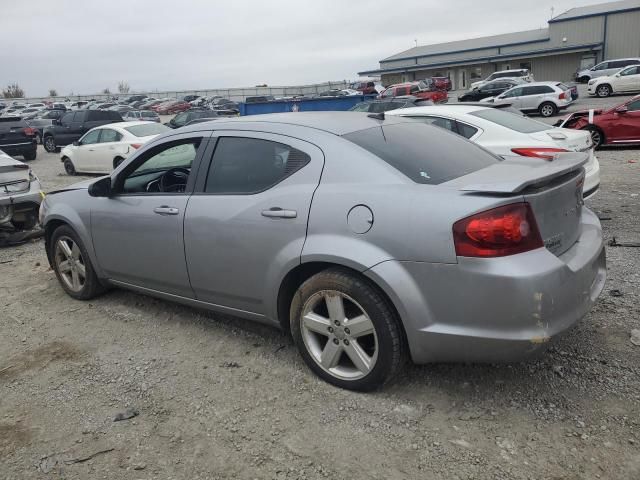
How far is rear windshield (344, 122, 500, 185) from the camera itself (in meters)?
3.15

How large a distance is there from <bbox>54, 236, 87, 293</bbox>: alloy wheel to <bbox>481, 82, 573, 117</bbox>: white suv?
77.0ft

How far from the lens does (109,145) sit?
14.0 metres

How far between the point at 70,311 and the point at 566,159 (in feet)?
13.7

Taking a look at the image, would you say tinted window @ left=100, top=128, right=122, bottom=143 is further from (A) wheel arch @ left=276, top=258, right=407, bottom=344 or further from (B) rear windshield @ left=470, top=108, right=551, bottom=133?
(A) wheel arch @ left=276, top=258, right=407, bottom=344

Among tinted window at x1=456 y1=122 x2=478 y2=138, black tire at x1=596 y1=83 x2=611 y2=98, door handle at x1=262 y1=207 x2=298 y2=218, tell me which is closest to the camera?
door handle at x1=262 y1=207 x2=298 y2=218

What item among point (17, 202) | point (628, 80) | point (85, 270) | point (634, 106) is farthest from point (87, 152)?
point (628, 80)

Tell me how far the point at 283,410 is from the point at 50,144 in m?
23.9

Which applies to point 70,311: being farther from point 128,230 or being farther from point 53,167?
point 53,167

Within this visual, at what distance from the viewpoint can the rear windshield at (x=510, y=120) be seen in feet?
23.8

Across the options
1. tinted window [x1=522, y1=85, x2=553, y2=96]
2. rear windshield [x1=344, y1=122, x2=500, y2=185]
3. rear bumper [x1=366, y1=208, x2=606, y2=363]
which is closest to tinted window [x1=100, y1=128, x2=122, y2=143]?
rear windshield [x1=344, y1=122, x2=500, y2=185]

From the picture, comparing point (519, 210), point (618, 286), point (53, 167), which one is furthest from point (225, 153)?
point (53, 167)

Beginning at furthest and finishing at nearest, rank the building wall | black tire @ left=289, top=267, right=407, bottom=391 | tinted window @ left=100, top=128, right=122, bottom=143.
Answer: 1. the building wall
2. tinted window @ left=100, top=128, right=122, bottom=143
3. black tire @ left=289, top=267, right=407, bottom=391

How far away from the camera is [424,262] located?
278cm

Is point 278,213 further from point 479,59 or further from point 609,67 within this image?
point 479,59
